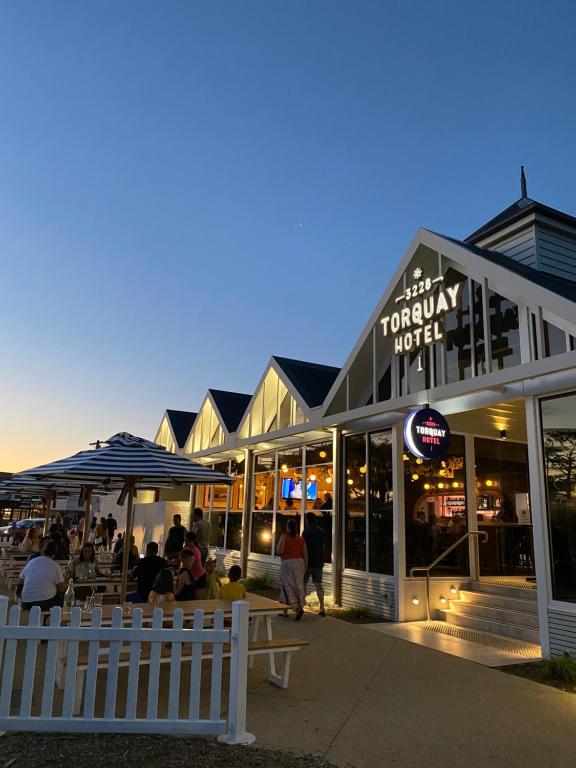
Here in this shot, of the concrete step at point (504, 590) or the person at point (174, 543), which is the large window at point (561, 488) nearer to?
the concrete step at point (504, 590)

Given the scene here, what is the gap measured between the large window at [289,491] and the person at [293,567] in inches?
84.8

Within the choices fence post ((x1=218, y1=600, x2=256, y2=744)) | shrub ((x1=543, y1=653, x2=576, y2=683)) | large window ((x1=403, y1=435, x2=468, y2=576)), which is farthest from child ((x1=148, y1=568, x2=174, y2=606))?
large window ((x1=403, y1=435, x2=468, y2=576))

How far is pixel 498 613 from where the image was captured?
8500mm

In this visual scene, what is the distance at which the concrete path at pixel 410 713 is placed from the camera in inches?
153

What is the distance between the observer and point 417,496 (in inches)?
390

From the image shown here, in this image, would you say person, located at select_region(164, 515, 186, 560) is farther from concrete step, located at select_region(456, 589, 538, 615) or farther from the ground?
the ground

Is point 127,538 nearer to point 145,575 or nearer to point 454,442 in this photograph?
point 145,575

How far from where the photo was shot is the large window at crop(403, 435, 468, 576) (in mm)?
9750

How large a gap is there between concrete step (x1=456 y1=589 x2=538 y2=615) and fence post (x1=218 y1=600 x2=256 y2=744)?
5.80 m

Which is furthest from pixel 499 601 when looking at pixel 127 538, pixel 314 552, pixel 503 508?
pixel 127 538

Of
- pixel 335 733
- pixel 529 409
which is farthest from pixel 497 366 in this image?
pixel 335 733

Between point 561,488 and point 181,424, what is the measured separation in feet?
62.5

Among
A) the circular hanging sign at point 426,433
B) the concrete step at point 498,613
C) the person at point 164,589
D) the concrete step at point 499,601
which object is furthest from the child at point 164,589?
the concrete step at point 499,601

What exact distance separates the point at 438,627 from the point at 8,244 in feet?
52.1
